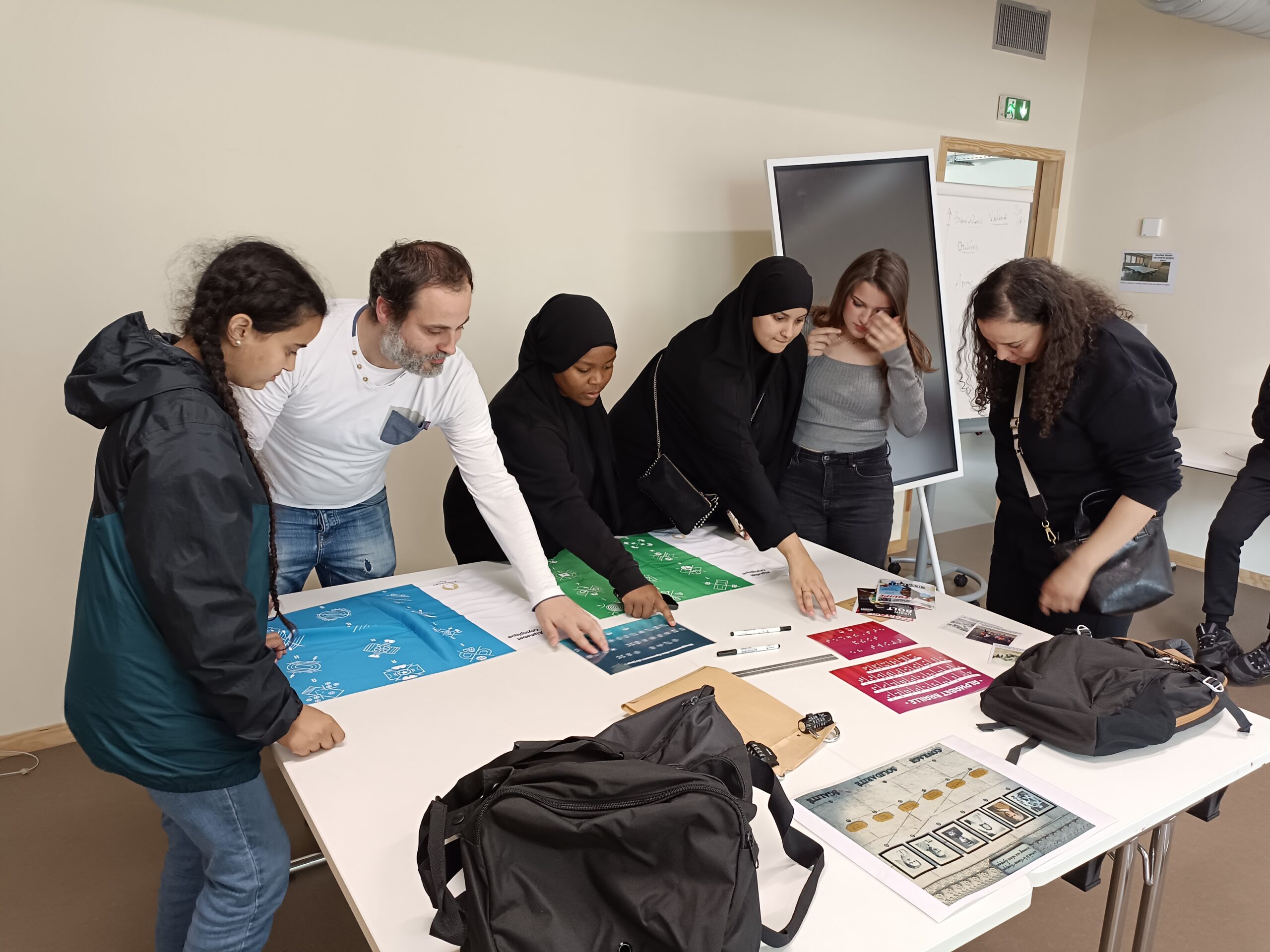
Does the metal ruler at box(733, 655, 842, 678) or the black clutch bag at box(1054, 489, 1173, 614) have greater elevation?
the black clutch bag at box(1054, 489, 1173, 614)

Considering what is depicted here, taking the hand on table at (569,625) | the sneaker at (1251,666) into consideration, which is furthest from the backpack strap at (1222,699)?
the sneaker at (1251,666)

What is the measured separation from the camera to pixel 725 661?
1.59m

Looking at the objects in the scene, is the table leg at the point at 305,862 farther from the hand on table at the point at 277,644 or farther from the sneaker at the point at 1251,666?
the sneaker at the point at 1251,666

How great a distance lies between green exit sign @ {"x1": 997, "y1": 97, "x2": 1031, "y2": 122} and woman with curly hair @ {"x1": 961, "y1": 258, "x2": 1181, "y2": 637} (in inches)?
120

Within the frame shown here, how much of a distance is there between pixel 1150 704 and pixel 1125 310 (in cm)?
96

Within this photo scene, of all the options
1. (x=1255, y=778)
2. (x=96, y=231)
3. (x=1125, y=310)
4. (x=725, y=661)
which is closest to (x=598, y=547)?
(x=725, y=661)

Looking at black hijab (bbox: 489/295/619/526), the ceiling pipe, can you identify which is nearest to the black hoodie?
black hijab (bbox: 489/295/619/526)

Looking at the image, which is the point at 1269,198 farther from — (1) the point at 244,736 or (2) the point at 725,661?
(1) the point at 244,736

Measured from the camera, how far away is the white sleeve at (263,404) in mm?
1647

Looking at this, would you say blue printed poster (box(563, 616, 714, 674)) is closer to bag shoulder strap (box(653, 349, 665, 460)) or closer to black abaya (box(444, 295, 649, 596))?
black abaya (box(444, 295, 649, 596))

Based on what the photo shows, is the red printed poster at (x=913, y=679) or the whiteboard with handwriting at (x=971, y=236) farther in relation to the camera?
the whiteboard with handwriting at (x=971, y=236)

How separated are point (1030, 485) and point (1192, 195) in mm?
3314

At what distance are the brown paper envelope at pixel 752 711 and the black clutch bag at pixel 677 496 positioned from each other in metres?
0.73

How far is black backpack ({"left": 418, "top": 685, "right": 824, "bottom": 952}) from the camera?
0.82m
